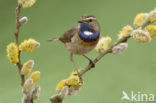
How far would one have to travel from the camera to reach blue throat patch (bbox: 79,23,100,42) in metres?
0.50

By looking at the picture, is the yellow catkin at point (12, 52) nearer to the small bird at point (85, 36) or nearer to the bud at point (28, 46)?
the bud at point (28, 46)

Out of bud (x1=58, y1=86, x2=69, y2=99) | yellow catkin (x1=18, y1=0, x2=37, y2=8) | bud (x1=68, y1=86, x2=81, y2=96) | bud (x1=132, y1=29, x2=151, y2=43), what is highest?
yellow catkin (x1=18, y1=0, x2=37, y2=8)

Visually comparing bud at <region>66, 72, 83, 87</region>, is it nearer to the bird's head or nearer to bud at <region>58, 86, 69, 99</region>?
bud at <region>58, 86, 69, 99</region>

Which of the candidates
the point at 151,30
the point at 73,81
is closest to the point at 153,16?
the point at 151,30

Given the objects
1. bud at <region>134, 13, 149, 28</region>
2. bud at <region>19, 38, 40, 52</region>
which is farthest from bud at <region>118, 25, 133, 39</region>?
bud at <region>19, 38, 40, 52</region>

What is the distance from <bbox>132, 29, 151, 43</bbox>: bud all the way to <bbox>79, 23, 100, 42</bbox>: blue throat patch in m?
0.15

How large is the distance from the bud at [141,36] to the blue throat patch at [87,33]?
0.15 metres

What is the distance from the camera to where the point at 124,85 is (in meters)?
0.82

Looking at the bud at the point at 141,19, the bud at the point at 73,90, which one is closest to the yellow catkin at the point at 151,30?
the bud at the point at 141,19

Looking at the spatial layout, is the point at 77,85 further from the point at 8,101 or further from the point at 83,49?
the point at 8,101

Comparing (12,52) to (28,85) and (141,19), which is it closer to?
(28,85)

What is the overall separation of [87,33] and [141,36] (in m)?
0.19

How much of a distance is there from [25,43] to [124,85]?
1.72 ft

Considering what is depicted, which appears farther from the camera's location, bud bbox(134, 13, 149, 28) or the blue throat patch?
the blue throat patch
